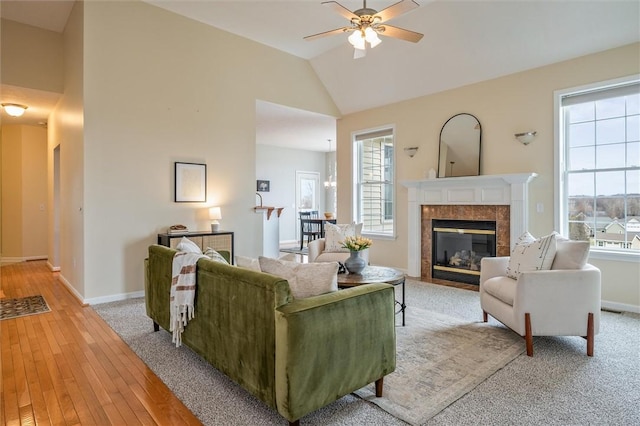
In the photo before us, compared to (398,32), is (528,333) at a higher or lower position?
lower

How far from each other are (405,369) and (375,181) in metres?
4.45

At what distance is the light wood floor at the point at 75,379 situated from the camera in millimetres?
2094

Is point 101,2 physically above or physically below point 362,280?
above

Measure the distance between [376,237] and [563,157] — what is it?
3.11 meters

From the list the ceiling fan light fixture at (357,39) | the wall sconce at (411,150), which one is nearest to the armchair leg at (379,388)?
the ceiling fan light fixture at (357,39)

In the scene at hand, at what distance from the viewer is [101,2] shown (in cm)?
432

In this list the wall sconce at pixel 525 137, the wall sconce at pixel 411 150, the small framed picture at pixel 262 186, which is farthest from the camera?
the small framed picture at pixel 262 186

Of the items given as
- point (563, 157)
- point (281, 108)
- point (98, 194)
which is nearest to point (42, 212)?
point (98, 194)

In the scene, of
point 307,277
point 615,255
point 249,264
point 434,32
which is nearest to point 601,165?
point 615,255

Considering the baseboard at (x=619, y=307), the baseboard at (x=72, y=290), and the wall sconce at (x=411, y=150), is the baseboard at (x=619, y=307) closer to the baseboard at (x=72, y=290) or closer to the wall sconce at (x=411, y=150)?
the wall sconce at (x=411, y=150)

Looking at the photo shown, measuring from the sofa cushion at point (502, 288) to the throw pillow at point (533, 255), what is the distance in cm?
10

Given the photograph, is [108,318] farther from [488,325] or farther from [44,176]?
[44,176]

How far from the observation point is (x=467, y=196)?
5219 millimetres

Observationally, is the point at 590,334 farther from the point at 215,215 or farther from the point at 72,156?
the point at 72,156
